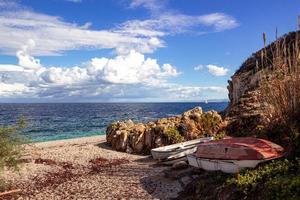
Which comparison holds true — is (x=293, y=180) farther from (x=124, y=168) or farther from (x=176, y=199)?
(x=124, y=168)

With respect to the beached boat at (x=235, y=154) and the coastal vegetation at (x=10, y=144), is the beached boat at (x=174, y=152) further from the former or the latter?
the coastal vegetation at (x=10, y=144)

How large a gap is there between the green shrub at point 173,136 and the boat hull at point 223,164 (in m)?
10.6

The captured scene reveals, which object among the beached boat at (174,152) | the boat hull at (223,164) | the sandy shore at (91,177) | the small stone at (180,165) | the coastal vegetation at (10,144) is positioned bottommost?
the sandy shore at (91,177)

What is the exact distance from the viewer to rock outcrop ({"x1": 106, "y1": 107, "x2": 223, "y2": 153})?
99.5 feet

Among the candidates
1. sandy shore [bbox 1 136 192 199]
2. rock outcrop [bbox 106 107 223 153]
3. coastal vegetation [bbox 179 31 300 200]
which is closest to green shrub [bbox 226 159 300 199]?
coastal vegetation [bbox 179 31 300 200]

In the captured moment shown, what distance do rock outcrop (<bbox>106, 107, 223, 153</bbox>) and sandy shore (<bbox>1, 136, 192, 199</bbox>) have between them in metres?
1.48

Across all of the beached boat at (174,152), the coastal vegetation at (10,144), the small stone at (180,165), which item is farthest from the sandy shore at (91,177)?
the coastal vegetation at (10,144)

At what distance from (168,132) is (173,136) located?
0.55 metres

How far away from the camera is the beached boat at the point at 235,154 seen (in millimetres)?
15133

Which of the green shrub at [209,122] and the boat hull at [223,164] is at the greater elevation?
the green shrub at [209,122]

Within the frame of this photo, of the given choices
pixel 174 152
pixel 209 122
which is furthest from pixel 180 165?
pixel 209 122

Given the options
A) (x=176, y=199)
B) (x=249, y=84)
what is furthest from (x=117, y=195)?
(x=249, y=84)

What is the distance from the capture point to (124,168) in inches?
968

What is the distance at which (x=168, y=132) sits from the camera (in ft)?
99.2
